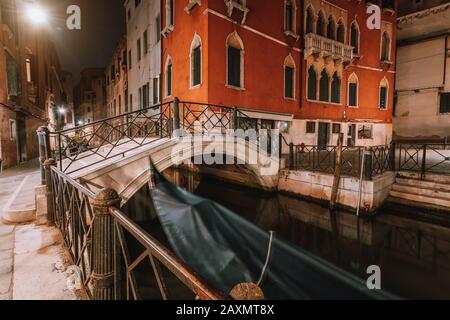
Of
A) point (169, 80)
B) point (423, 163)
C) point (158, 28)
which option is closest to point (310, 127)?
point (423, 163)

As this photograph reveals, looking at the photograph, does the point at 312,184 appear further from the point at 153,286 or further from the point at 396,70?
the point at 396,70

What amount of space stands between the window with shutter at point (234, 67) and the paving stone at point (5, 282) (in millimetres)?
10738

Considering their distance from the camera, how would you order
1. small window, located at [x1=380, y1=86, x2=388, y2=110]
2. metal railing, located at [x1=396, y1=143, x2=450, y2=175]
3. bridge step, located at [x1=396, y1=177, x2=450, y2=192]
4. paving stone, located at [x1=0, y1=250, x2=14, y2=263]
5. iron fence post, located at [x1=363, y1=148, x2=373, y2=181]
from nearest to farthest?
paving stone, located at [x1=0, y1=250, x2=14, y2=263] < iron fence post, located at [x1=363, y1=148, x2=373, y2=181] < bridge step, located at [x1=396, y1=177, x2=450, y2=192] < metal railing, located at [x1=396, y1=143, x2=450, y2=175] < small window, located at [x1=380, y1=86, x2=388, y2=110]

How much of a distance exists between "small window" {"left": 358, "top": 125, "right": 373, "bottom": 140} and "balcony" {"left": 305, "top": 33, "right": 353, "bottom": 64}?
519 cm

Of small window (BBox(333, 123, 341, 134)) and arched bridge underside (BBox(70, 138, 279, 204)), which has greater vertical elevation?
small window (BBox(333, 123, 341, 134))

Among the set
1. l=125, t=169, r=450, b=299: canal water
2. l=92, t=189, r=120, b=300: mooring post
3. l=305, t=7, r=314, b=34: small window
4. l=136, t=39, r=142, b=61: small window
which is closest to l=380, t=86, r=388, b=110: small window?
l=305, t=7, r=314, b=34: small window

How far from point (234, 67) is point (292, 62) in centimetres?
461

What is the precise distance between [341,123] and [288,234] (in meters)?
12.5

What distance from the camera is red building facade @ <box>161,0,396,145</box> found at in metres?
11.4

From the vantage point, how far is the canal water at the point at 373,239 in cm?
561

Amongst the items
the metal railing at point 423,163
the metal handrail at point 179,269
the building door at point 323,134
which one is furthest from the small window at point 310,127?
the metal handrail at point 179,269

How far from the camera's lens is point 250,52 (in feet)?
40.5

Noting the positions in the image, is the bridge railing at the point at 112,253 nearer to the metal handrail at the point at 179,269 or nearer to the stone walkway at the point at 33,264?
the metal handrail at the point at 179,269

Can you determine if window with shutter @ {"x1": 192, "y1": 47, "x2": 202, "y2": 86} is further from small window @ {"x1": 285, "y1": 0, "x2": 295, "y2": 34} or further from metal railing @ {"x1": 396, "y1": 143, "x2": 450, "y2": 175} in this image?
metal railing @ {"x1": 396, "y1": 143, "x2": 450, "y2": 175}
